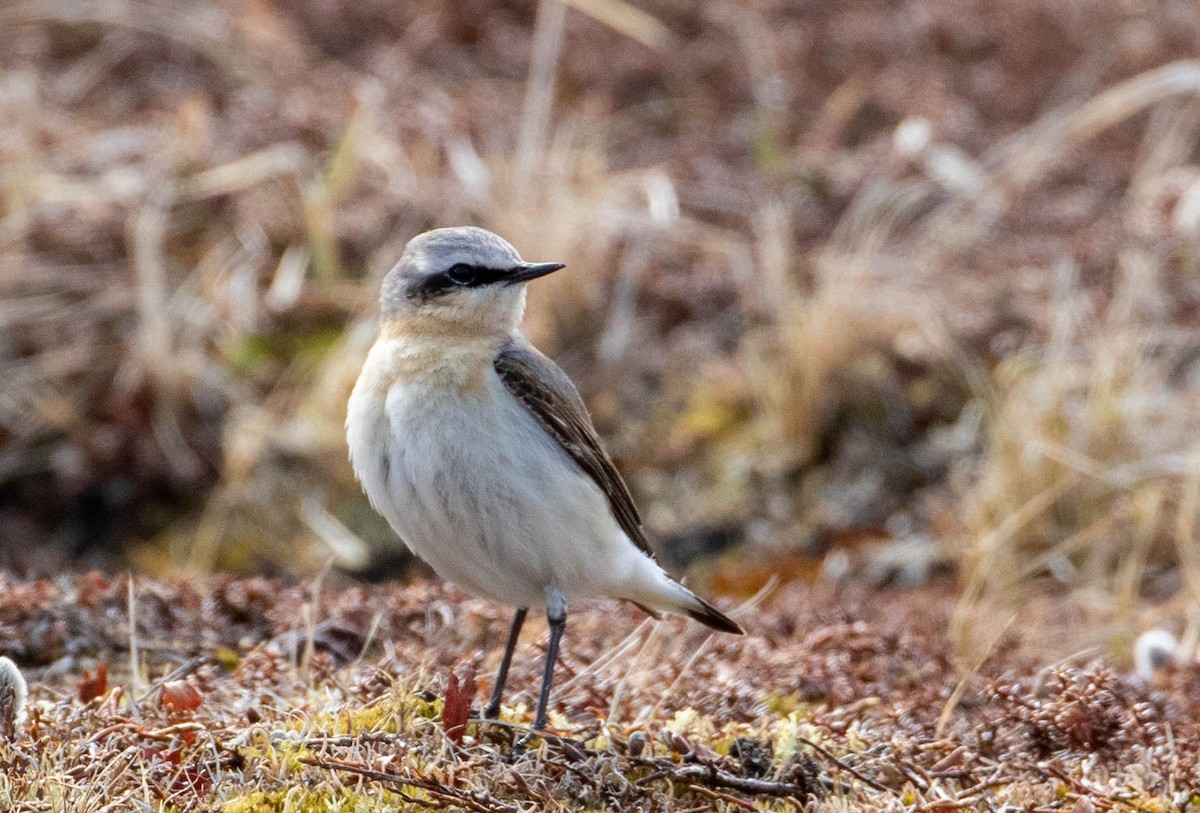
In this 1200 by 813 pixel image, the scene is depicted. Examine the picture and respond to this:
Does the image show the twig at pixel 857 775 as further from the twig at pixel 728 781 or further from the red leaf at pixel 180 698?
the red leaf at pixel 180 698

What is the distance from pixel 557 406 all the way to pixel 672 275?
18.4ft

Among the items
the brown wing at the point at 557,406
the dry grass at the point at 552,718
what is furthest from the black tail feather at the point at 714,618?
the brown wing at the point at 557,406

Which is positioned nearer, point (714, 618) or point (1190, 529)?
point (714, 618)

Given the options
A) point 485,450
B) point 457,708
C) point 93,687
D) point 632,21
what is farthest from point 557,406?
point 632,21

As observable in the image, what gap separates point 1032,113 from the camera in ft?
41.6

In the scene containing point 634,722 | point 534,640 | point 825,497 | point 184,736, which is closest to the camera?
point 184,736

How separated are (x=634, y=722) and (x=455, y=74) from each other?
9287 mm

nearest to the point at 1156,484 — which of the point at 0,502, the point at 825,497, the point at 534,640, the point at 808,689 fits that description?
the point at 825,497

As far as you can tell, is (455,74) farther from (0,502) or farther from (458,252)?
(458,252)

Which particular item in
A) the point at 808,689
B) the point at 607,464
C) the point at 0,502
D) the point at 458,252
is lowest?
the point at 0,502

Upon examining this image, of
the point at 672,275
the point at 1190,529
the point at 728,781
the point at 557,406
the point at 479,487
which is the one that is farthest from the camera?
the point at 672,275

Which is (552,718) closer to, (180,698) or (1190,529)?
(180,698)

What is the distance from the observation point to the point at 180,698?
470cm

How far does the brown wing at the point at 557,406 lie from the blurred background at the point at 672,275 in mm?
2490
